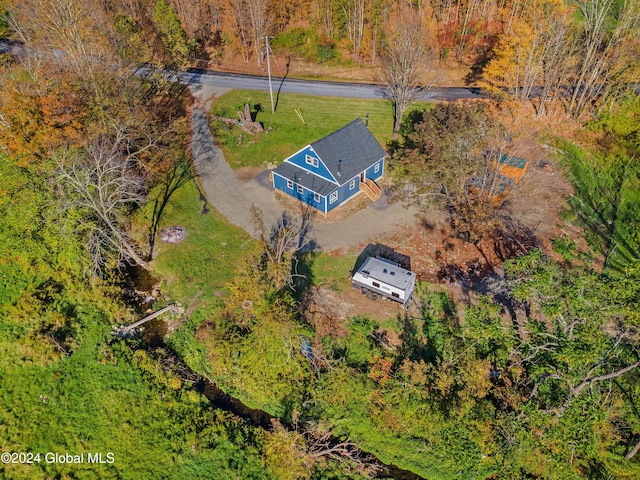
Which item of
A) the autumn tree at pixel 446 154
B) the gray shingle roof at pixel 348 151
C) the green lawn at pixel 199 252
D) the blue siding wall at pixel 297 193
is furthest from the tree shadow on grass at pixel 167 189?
the autumn tree at pixel 446 154

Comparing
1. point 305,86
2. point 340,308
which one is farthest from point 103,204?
point 305,86

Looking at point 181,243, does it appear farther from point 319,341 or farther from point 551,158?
point 551,158


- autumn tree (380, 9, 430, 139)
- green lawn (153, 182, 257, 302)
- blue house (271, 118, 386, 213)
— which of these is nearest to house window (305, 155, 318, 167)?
blue house (271, 118, 386, 213)

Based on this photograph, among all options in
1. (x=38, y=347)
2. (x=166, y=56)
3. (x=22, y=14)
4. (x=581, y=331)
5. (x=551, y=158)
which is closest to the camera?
(x=581, y=331)

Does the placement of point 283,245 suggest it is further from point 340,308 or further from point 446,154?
point 446,154

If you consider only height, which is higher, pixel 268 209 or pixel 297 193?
pixel 297 193

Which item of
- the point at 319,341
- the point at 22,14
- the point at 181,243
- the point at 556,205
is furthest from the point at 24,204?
the point at 556,205

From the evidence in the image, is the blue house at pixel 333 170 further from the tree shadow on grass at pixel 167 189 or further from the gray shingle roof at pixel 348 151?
the tree shadow on grass at pixel 167 189
